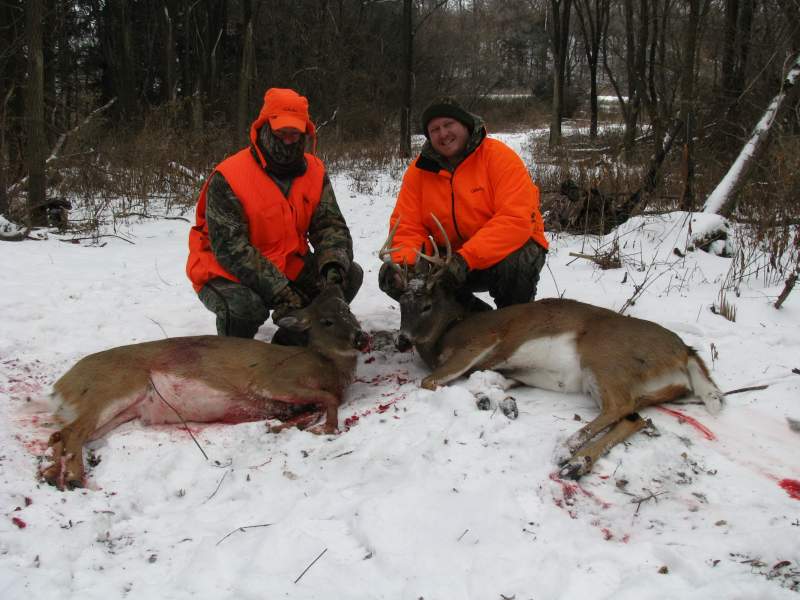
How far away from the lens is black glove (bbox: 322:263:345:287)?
14.2 feet

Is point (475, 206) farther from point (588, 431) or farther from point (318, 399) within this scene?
point (588, 431)

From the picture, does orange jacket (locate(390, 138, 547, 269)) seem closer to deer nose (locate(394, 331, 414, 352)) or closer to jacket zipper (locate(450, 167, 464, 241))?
jacket zipper (locate(450, 167, 464, 241))

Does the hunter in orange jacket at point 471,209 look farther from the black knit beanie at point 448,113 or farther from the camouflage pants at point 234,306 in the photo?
the camouflage pants at point 234,306

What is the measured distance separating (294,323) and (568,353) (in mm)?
1604

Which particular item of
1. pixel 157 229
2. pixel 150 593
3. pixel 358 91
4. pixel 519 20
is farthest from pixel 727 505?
pixel 519 20

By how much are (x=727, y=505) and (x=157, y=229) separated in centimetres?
774

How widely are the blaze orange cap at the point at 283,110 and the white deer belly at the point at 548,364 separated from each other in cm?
196

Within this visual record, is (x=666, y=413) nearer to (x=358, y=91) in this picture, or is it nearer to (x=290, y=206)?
(x=290, y=206)

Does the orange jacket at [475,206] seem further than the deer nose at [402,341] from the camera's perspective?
Yes

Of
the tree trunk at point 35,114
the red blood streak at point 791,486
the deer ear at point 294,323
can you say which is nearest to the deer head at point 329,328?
the deer ear at point 294,323

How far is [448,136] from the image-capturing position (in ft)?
14.1

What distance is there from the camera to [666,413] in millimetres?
3258

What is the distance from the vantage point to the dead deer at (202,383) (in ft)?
10.8

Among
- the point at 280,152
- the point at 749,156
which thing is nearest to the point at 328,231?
the point at 280,152
